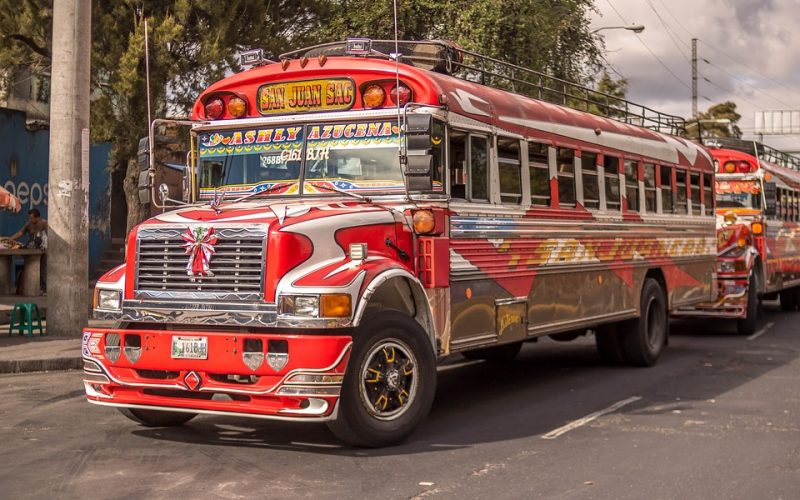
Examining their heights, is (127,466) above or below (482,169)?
below

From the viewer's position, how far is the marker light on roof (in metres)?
8.98

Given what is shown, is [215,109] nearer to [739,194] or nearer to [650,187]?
[650,187]

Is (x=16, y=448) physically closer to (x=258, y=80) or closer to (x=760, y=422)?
(x=258, y=80)

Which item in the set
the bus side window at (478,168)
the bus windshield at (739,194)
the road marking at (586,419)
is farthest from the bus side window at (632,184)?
the bus windshield at (739,194)

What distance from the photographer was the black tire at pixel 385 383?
7195 millimetres

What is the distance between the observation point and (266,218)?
7.24 m

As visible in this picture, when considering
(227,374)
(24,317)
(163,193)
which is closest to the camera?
(227,374)

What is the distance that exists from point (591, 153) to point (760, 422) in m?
3.53

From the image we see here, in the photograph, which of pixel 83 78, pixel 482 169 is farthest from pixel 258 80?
pixel 83 78

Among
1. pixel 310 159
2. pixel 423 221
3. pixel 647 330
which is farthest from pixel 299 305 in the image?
pixel 647 330

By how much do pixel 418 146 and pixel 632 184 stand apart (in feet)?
17.9

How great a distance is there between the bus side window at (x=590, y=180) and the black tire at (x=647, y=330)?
72.2 inches

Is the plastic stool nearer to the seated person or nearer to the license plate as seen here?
the seated person

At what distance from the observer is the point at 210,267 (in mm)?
7230
